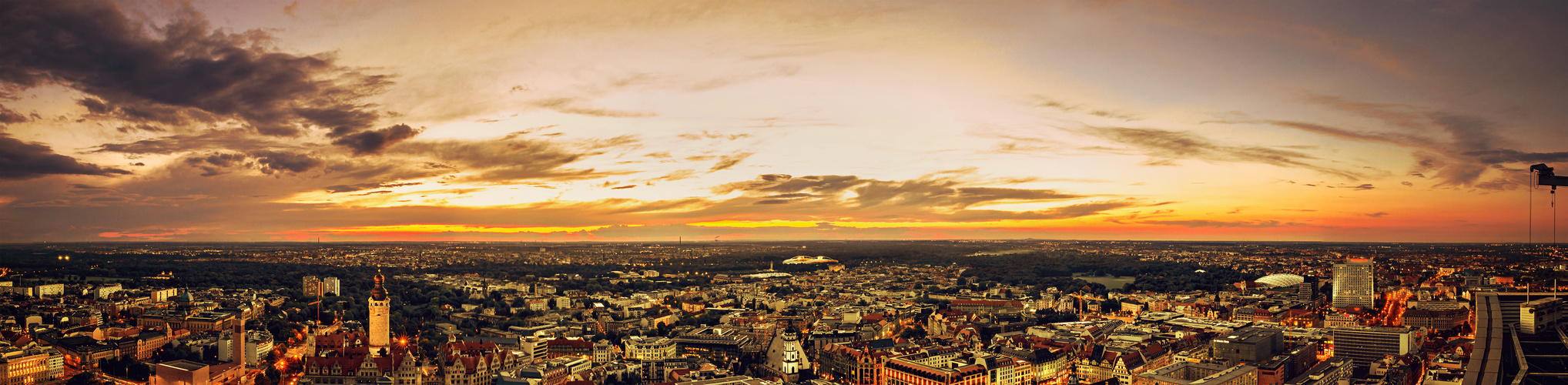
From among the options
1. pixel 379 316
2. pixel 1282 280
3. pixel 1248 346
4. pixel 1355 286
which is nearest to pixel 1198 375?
pixel 1248 346

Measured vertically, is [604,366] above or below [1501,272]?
below

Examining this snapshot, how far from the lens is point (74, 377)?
141 feet

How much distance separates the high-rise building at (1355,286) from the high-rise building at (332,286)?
3469 inches

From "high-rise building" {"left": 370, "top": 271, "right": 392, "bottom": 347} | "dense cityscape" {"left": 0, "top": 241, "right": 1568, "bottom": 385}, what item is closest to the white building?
"dense cityscape" {"left": 0, "top": 241, "right": 1568, "bottom": 385}

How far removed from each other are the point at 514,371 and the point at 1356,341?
151ft

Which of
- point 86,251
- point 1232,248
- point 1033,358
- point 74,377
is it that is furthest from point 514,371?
point 1232,248

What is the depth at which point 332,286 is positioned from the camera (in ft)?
294

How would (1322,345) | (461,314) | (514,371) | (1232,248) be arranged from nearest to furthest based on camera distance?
1. (514,371)
2. (1322,345)
3. (461,314)
4. (1232,248)

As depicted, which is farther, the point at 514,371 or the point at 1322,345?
the point at 1322,345

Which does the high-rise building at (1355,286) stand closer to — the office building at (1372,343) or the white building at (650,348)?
the office building at (1372,343)

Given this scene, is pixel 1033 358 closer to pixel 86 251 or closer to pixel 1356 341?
pixel 1356 341

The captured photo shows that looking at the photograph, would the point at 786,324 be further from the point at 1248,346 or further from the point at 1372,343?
the point at 1372,343

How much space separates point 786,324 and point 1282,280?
5633 centimetres

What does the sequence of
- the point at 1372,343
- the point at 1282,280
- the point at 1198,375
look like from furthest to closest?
the point at 1282,280 → the point at 1372,343 → the point at 1198,375
